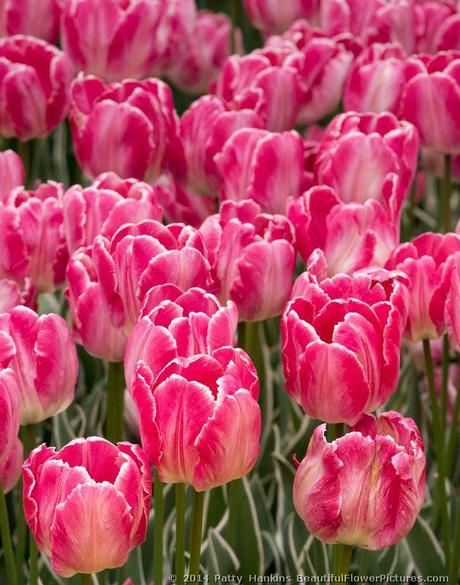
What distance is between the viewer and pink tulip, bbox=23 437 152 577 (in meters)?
0.68

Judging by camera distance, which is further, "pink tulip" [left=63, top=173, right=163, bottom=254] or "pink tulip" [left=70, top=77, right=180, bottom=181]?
"pink tulip" [left=70, top=77, right=180, bottom=181]

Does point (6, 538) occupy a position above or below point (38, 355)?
below

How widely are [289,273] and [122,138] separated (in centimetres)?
30

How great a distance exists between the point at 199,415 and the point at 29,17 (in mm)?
1011

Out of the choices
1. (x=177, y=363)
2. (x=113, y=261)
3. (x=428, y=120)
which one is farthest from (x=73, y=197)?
(x=428, y=120)

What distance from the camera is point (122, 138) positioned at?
1.19 m

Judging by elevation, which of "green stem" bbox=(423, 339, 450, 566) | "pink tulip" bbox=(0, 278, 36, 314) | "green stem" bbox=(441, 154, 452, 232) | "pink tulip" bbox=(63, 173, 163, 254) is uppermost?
"pink tulip" bbox=(63, 173, 163, 254)

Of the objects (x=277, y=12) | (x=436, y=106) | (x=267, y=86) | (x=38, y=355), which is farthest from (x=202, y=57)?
(x=38, y=355)

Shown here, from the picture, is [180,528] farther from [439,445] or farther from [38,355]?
[439,445]

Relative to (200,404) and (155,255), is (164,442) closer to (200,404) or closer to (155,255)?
(200,404)

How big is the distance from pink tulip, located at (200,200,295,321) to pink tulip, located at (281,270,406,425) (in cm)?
15

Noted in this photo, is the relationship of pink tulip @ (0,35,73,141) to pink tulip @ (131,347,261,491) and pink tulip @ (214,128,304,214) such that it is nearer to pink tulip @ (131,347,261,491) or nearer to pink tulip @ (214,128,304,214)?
pink tulip @ (214,128,304,214)

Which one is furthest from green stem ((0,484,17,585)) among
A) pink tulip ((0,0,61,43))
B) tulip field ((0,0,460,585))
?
pink tulip ((0,0,61,43))

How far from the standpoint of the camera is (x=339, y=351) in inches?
30.6
